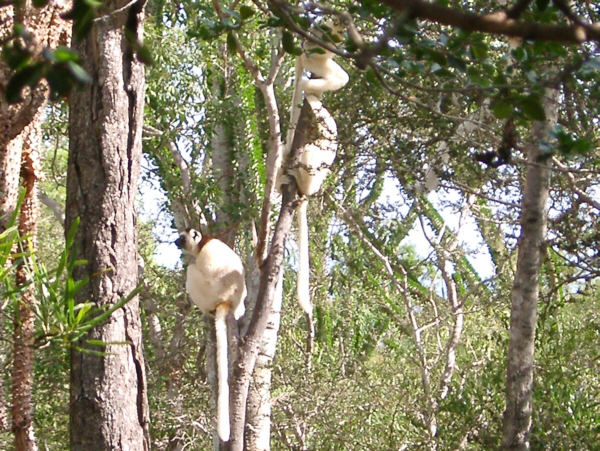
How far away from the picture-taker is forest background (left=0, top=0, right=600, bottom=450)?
1664 mm

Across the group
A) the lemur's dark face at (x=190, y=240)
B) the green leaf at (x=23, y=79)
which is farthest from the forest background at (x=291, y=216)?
the lemur's dark face at (x=190, y=240)

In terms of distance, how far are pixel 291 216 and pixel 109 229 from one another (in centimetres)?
157

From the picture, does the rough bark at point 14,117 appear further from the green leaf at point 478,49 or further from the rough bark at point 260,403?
the rough bark at point 260,403

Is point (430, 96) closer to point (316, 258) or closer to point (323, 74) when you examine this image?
point (323, 74)

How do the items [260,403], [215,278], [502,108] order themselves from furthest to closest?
[260,403]
[215,278]
[502,108]

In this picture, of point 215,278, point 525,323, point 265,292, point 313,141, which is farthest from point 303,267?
point 525,323

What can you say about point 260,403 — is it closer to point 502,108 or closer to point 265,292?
point 265,292

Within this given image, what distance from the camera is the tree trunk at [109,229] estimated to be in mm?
2270

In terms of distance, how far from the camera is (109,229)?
7.65ft

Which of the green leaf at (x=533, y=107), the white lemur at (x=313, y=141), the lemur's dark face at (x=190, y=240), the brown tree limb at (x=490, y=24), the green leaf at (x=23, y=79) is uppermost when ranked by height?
the white lemur at (x=313, y=141)

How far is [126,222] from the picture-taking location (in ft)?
7.76

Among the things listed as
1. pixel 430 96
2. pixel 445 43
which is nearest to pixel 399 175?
pixel 430 96

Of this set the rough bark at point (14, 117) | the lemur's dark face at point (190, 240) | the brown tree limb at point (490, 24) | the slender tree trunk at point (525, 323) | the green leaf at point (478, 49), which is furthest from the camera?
the lemur's dark face at point (190, 240)

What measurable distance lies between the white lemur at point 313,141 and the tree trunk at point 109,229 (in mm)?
1482
